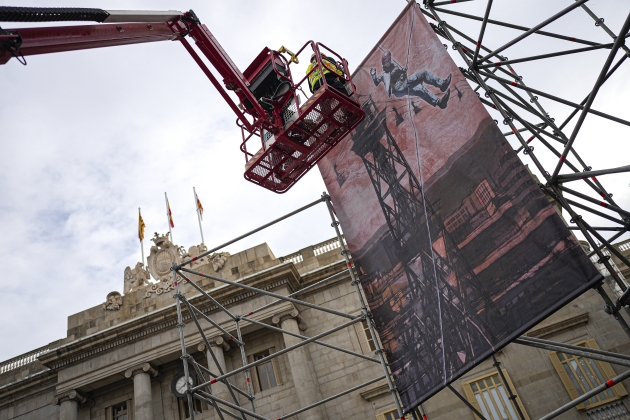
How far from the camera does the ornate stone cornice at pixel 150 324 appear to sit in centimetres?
2252

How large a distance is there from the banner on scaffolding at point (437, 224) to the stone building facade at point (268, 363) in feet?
33.4

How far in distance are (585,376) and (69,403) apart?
69.8 feet

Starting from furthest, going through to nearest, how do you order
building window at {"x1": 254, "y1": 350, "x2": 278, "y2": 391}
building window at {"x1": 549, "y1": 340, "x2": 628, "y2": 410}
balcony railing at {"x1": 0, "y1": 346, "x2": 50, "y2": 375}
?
balcony railing at {"x1": 0, "y1": 346, "x2": 50, "y2": 375}, building window at {"x1": 254, "y1": 350, "x2": 278, "y2": 391}, building window at {"x1": 549, "y1": 340, "x2": 628, "y2": 410}

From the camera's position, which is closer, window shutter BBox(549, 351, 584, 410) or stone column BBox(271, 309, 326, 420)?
window shutter BBox(549, 351, 584, 410)

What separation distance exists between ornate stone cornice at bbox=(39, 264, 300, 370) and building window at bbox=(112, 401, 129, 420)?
2635 millimetres

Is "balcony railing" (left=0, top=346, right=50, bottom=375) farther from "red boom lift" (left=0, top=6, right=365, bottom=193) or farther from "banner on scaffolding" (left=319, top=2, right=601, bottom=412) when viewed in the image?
"banner on scaffolding" (left=319, top=2, right=601, bottom=412)

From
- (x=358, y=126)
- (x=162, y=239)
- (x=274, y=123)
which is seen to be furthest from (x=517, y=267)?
(x=162, y=239)

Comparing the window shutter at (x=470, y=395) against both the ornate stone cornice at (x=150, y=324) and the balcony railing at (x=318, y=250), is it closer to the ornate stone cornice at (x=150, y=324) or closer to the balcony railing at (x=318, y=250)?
the ornate stone cornice at (x=150, y=324)

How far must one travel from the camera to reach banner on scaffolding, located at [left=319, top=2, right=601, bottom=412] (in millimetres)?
8602

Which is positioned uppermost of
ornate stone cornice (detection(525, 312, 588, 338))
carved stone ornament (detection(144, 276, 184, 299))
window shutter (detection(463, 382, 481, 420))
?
carved stone ornament (detection(144, 276, 184, 299))

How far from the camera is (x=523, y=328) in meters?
8.28

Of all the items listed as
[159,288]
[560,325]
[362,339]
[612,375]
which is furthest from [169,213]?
[612,375]

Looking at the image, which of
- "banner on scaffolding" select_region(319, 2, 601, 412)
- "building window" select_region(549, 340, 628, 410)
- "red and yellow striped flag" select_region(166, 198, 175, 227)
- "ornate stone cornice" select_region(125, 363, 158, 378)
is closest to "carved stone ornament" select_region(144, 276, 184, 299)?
"ornate stone cornice" select_region(125, 363, 158, 378)

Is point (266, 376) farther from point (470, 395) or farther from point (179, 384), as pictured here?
point (470, 395)
